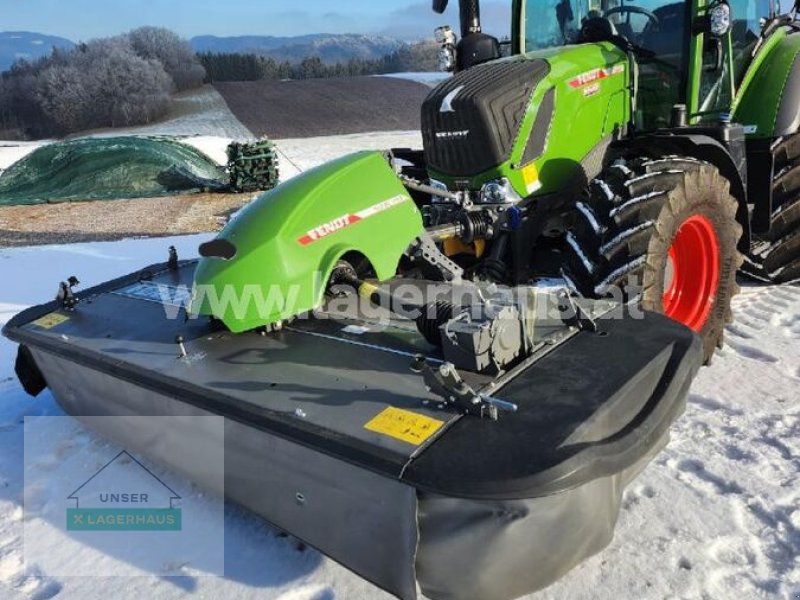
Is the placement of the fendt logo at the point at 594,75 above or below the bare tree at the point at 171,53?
below

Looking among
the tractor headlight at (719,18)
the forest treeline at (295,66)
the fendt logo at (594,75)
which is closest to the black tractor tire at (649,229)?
the fendt logo at (594,75)

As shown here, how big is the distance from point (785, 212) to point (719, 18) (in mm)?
1383

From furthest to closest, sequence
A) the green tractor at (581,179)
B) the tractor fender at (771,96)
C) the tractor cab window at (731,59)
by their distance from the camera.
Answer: the tractor fender at (771,96) → the tractor cab window at (731,59) → the green tractor at (581,179)

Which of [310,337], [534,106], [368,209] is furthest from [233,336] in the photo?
[534,106]

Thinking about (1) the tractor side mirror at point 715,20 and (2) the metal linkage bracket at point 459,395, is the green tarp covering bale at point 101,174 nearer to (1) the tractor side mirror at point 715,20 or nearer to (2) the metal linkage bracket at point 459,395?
(1) the tractor side mirror at point 715,20

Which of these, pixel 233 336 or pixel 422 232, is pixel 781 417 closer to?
pixel 422 232

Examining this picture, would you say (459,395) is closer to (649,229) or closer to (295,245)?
(295,245)

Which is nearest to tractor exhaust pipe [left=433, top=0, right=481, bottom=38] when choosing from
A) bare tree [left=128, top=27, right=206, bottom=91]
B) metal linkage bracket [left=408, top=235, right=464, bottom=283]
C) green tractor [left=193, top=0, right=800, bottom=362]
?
green tractor [left=193, top=0, right=800, bottom=362]

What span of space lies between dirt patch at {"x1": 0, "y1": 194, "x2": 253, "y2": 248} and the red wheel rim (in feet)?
18.6

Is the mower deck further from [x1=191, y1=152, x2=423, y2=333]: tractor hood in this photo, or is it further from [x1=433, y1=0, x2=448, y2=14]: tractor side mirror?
[x1=433, y1=0, x2=448, y2=14]: tractor side mirror

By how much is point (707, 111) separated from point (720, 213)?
40.1 inches

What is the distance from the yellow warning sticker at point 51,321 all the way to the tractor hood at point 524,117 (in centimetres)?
207

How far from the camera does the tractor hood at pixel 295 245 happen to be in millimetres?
2502

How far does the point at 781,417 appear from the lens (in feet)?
9.78
